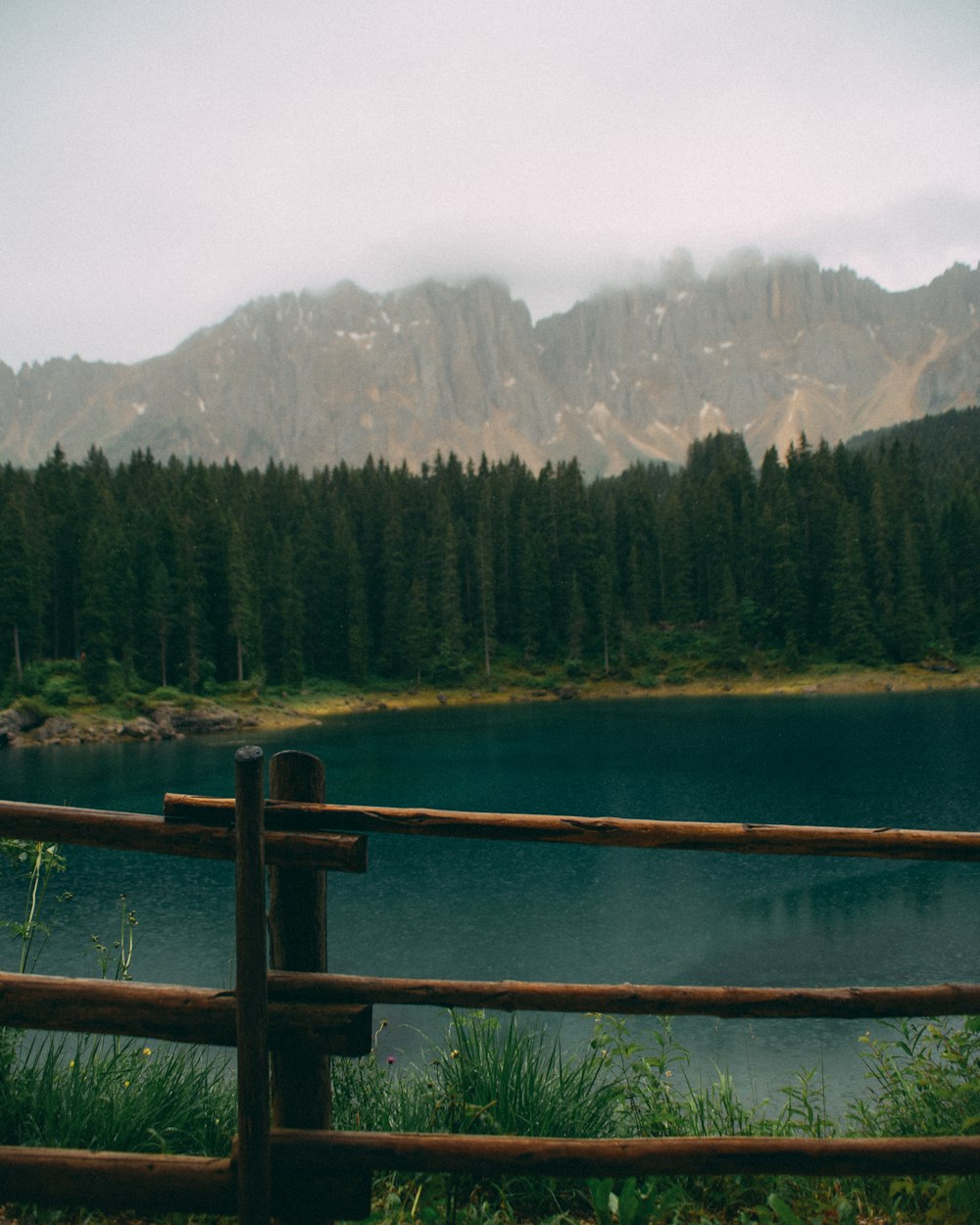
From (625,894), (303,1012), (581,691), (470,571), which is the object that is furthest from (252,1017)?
(470,571)

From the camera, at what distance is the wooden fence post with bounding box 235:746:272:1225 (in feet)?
12.3

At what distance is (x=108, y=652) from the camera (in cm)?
7556

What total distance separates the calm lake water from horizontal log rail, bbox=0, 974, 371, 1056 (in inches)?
232

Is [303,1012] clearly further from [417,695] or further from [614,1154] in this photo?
[417,695]

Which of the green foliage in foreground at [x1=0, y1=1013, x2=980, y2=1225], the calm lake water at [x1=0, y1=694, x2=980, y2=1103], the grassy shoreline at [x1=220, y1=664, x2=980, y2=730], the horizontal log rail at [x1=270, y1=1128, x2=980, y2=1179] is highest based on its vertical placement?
the horizontal log rail at [x1=270, y1=1128, x2=980, y2=1179]

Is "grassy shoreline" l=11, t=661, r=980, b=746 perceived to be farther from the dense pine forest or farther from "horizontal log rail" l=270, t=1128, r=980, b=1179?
"horizontal log rail" l=270, t=1128, r=980, b=1179

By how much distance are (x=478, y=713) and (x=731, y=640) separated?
33.5 meters

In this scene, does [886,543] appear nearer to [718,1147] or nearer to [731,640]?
[731,640]

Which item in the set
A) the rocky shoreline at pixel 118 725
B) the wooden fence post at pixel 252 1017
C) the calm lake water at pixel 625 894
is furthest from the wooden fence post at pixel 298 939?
the rocky shoreline at pixel 118 725

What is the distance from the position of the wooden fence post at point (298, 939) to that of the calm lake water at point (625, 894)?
225 inches

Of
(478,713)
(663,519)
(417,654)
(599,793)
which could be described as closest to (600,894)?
(599,793)

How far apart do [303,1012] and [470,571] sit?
352 ft

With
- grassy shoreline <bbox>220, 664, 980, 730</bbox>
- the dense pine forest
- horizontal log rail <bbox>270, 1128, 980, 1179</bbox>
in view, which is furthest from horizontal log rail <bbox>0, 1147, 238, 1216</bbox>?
the dense pine forest

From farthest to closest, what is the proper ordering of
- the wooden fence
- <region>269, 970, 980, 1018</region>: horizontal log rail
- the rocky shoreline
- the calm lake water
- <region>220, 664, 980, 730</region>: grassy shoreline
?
<region>220, 664, 980, 730</region>: grassy shoreline
the rocky shoreline
the calm lake water
<region>269, 970, 980, 1018</region>: horizontal log rail
the wooden fence
